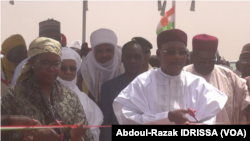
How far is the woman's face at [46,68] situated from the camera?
13.0ft

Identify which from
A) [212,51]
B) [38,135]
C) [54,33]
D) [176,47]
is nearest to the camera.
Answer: [38,135]

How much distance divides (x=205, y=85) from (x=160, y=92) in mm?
444

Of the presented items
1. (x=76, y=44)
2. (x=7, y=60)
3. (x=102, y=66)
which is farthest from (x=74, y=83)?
(x=76, y=44)

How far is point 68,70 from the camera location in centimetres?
510

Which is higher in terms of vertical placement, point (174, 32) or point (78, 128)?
point (174, 32)

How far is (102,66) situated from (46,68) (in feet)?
6.39

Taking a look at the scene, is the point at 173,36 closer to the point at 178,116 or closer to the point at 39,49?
the point at 178,116

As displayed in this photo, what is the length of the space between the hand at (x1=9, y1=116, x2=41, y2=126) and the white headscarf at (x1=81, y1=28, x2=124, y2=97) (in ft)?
7.21

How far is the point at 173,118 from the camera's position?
3793 mm

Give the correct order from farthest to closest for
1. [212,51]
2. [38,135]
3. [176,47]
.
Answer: [212,51] → [176,47] → [38,135]

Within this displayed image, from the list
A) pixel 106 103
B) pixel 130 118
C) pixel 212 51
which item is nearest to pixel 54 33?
pixel 106 103

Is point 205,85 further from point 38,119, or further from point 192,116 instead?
point 38,119

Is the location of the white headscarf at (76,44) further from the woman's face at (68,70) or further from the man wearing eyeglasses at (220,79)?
the man wearing eyeglasses at (220,79)
